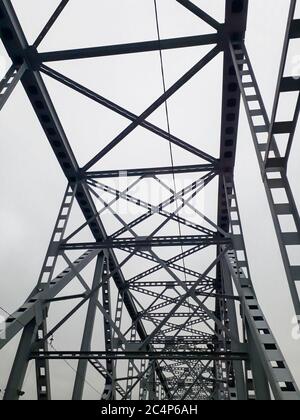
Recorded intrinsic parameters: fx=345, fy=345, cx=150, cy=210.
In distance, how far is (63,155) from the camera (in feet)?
38.9

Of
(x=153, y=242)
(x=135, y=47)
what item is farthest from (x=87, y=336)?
(x=135, y=47)

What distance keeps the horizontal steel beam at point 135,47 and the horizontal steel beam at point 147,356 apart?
7625mm

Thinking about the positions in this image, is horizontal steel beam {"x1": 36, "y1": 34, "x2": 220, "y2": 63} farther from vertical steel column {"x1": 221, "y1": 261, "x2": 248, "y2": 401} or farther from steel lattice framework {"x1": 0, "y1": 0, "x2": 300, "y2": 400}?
vertical steel column {"x1": 221, "y1": 261, "x2": 248, "y2": 401}

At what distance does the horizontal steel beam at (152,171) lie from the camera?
12.2 meters

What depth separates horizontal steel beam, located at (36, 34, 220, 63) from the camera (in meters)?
8.52

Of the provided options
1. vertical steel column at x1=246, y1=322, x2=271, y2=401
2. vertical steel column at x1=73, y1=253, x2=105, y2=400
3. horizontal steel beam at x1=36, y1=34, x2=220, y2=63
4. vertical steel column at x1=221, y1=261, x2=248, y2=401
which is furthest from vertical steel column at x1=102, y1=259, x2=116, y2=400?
horizontal steel beam at x1=36, y1=34, x2=220, y2=63

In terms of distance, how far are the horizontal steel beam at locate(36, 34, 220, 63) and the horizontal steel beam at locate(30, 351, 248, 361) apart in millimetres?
7625

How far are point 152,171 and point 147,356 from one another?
20.8 feet

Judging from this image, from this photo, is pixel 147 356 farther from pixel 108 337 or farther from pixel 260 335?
pixel 108 337

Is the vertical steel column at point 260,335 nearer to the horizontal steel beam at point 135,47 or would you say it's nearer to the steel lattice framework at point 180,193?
the steel lattice framework at point 180,193

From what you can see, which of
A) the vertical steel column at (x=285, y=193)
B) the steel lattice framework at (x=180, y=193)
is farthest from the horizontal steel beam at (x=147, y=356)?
the vertical steel column at (x=285, y=193)

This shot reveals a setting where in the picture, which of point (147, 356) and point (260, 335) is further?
point (147, 356)

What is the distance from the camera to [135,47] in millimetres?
8750
